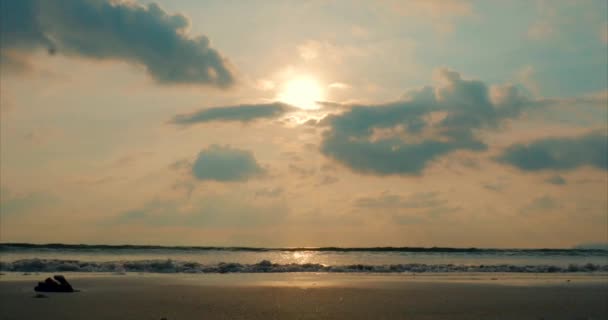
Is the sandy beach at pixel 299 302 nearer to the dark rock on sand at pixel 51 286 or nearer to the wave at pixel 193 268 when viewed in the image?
the dark rock on sand at pixel 51 286

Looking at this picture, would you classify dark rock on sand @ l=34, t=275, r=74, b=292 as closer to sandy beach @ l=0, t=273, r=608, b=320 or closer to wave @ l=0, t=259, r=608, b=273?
sandy beach @ l=0, t=273, r=608, b=320

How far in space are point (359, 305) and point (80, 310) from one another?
7.33 meters

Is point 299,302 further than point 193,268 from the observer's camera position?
No

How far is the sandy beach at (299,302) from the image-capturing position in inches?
580

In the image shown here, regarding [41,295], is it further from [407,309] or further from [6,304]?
[407,309]

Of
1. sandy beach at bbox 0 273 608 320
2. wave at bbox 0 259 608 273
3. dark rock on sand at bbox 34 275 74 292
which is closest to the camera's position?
sandy beach at bbox 0 273 608 320

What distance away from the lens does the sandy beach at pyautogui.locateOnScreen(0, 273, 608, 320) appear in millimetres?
14727

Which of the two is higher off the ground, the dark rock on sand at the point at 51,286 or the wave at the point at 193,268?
the dark rock on sand at the point at 51,286

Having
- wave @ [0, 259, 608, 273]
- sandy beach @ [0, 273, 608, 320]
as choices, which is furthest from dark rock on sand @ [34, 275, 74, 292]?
wave @ [0, 259, 608, 273]

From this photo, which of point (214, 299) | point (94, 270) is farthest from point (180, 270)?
point (214, 299)

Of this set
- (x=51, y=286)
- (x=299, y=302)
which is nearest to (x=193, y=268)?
(x=51, y=286)

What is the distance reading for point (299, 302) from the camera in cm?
1745

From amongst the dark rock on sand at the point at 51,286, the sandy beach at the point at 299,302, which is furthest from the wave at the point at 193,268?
the dark rock on sand at the point at 51,286

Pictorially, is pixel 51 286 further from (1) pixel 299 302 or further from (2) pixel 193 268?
(2) pixel 193 268
